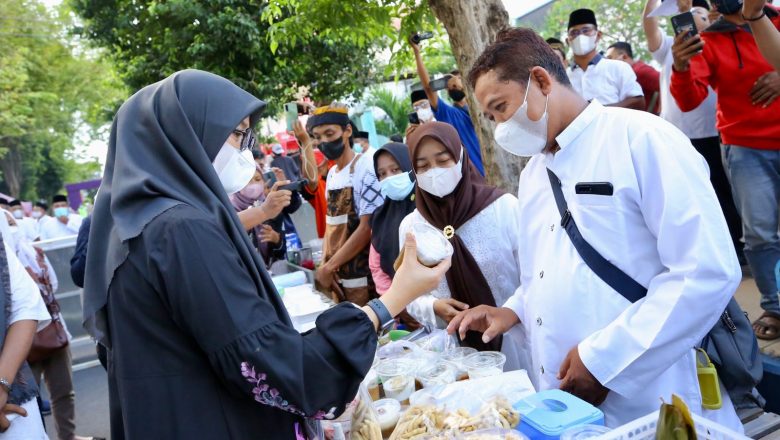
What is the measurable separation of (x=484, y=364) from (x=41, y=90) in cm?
2595

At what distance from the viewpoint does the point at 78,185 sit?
2589 cm

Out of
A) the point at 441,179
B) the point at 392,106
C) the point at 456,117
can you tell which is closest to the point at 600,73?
the point at 456,117

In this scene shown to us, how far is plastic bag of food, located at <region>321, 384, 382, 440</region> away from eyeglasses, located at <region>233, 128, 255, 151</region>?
87 cm

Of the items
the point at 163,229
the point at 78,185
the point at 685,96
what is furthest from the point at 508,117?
the point at 78,185

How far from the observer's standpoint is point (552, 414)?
1562 millimetres

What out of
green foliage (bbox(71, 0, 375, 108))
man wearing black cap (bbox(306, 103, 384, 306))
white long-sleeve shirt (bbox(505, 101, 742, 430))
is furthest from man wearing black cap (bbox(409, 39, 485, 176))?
green foliage (bbox(71, 0, 375, 108))

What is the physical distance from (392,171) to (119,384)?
8.64ft

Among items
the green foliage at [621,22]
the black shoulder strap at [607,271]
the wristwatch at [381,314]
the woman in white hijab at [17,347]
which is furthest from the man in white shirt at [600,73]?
the green foliage at [621,22]

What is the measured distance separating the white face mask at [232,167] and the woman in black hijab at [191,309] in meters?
0.15

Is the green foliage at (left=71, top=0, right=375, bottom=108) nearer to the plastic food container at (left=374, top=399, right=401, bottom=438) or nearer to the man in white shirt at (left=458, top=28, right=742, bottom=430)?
the man in white shirt at (left=458, top=28, right=742, bottom=430)

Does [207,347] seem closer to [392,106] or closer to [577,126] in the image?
[577,126]

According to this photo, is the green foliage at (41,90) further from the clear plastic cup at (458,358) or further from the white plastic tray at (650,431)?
the white plastic tray at (650,431)

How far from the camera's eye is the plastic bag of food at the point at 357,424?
5.55 feet

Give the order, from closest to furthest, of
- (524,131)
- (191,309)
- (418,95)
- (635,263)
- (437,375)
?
(191,309)
(635,263)
(524,131)
(437,375)
(418,95)
